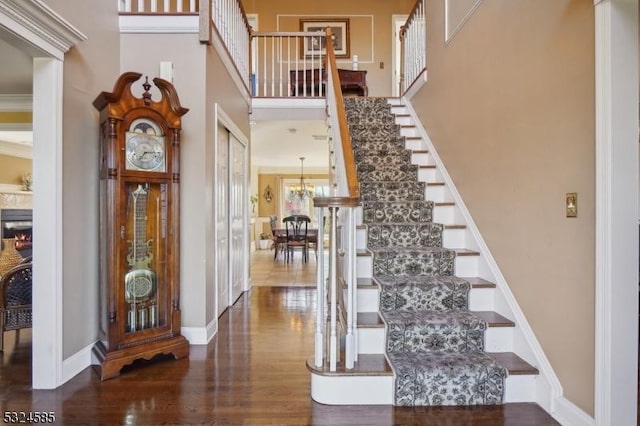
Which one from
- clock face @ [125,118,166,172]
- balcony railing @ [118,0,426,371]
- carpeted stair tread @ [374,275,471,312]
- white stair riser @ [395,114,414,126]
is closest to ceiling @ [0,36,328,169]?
balcony railing @ [118,0,426,371]

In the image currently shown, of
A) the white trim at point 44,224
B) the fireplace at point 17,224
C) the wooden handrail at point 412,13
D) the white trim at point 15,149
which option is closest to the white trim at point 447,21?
the wooden handrail at point 412,13

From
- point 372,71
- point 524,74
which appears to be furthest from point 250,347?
point 372,71

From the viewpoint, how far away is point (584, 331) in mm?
1769

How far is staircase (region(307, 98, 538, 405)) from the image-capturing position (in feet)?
6.68

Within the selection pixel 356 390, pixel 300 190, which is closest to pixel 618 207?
pixel 356 390

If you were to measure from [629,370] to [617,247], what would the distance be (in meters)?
0.56

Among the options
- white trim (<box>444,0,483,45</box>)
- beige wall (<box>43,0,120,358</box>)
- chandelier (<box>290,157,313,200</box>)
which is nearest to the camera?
beige wall (<box>43,0,120,358</box>)

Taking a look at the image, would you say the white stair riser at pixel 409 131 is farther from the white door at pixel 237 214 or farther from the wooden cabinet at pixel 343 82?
the white door at pixel 237 214

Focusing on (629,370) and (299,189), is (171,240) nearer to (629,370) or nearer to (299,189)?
(629,370)

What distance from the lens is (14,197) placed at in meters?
6.36

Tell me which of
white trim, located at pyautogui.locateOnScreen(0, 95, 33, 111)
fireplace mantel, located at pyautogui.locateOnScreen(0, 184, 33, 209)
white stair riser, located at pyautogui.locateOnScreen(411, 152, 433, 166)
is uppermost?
white trim, located at pyautogui.locateOnScreen(0, 95, 33, 111)

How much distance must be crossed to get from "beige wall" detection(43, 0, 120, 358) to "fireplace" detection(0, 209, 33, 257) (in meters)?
4.69

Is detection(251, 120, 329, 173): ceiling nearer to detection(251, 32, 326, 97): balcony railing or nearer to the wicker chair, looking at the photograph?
detection(251, 32, 326, 97): balcony railing

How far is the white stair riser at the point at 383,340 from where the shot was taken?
2256 millimetres
